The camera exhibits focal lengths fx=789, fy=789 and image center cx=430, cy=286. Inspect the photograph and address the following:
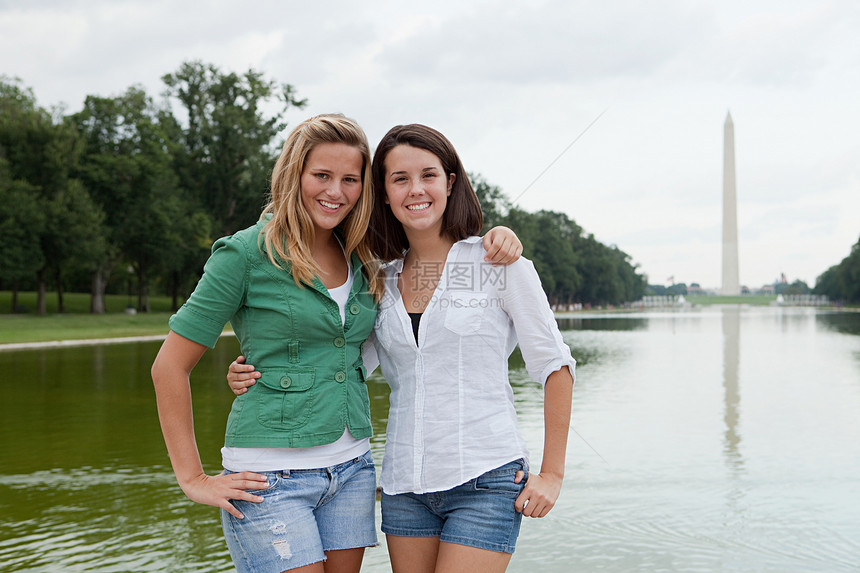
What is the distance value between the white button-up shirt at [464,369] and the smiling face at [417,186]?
21cm

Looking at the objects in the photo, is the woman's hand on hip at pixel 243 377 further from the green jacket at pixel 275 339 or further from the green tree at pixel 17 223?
the green tree at pixel 17 223

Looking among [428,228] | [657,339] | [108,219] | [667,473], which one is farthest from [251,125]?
[428,228]

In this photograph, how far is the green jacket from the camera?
2.46 m

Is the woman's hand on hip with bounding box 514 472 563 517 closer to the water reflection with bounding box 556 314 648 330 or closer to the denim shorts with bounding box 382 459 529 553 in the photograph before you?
the denim shorts with bounding box 382 459 529 553

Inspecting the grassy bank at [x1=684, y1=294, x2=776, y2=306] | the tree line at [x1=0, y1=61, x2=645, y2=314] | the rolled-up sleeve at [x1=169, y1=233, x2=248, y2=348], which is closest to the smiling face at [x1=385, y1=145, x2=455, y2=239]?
the rolled-up sleeve at [x1=169, y1=233, x2=248, y2=348]

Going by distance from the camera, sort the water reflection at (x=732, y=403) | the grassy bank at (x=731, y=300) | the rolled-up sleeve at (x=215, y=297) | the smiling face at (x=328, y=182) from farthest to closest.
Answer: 1. the grassy bank at (x=731, y=300)
2. the water reflection at (x=732, y=403)
3. the smiling face at (x=328, y=182)
4. the rolled-up sleeve at (x=215, y=297)

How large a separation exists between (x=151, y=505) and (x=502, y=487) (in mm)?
5452

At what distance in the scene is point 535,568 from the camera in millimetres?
5797

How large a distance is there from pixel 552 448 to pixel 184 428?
1221mm

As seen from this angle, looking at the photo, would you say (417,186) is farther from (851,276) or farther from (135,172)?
(851,276)

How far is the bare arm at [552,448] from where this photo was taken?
2604 mm

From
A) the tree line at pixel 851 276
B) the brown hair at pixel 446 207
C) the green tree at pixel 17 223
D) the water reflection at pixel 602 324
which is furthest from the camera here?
the tree line at pixel 851 276

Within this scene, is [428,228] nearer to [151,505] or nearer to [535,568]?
[535,568]

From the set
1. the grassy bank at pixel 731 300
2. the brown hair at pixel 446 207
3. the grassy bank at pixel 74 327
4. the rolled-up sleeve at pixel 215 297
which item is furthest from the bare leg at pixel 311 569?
the grassy bank at pixel 731 300
